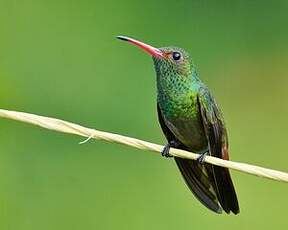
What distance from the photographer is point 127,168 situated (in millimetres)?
4625

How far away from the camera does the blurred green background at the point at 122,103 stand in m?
4.43

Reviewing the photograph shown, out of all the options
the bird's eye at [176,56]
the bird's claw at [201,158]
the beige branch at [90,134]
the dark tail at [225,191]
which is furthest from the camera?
the bird's eye at [176,56]

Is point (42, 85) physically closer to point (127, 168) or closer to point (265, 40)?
point (127, 168)

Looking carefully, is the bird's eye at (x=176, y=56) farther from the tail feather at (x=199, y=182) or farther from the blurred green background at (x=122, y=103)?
the blurred green background at (x=122, y=103)

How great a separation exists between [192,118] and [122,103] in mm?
2134

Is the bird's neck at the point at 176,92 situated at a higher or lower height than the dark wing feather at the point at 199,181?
higher

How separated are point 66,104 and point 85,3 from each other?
91cm

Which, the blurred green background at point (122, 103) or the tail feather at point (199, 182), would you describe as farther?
the blurred green background at point (122, 103)

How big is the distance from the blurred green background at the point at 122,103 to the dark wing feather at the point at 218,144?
1612mm

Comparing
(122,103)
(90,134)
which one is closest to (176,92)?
(90,134)

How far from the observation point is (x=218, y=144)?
8.55 ft

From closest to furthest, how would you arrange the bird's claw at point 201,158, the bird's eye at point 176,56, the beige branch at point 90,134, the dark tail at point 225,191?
the beige branch at point 90,134
the dark tail at point 225,191
the bird's claw at point 201,158
the bird's eye at point 176,56

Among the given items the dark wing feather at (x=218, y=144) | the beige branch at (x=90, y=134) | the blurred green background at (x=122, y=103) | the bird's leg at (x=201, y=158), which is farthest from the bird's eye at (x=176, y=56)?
the blurred green background at (x=122, y=103)

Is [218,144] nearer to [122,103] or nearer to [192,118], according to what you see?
[192,118]
